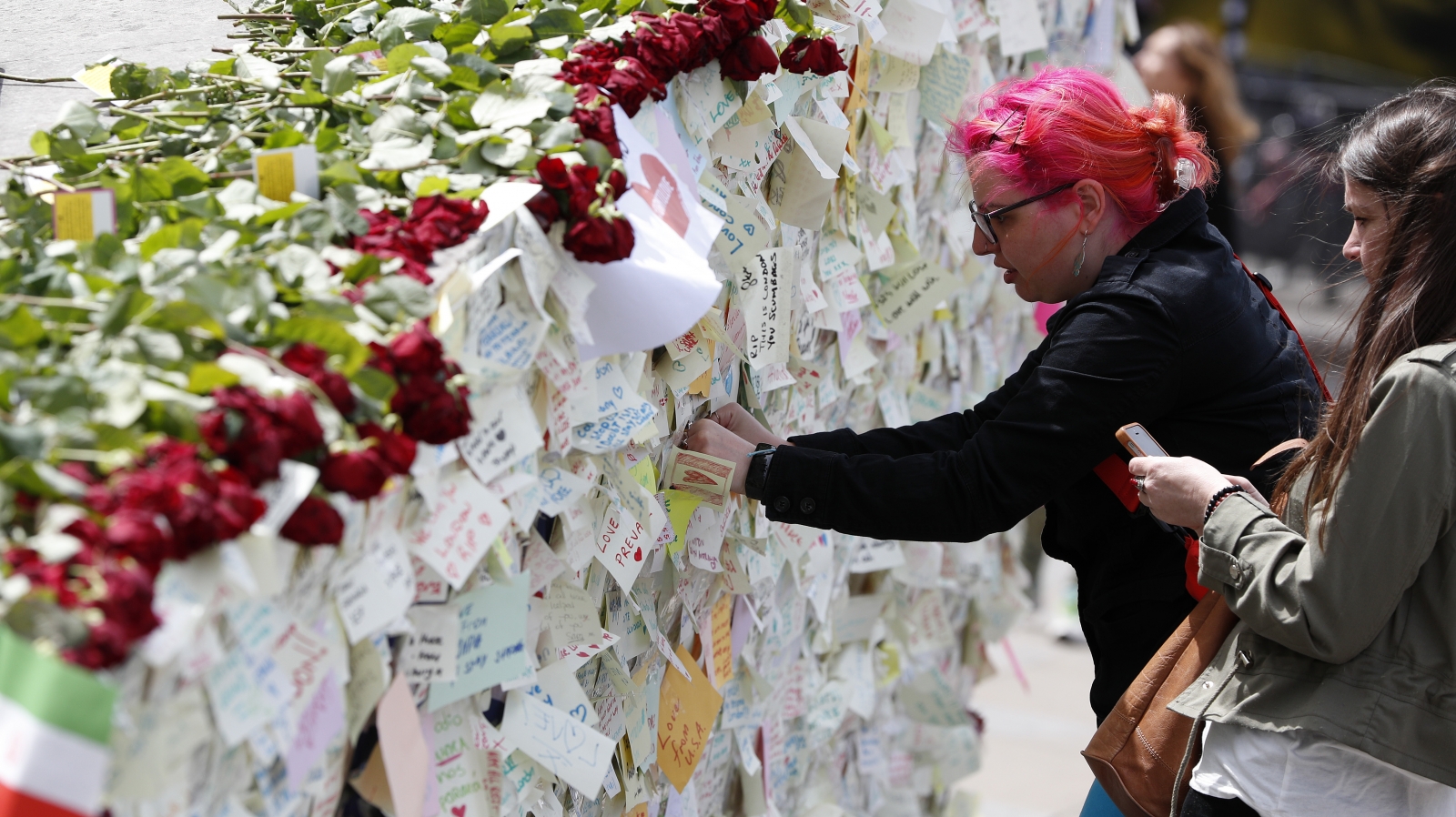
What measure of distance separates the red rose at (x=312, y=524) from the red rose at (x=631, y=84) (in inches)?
28.8

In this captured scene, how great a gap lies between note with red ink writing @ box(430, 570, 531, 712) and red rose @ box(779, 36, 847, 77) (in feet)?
3.12

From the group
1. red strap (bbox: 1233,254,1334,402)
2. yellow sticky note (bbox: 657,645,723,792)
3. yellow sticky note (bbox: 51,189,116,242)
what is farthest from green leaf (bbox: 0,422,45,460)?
red strap (bbox: 1233,254,1334,402)

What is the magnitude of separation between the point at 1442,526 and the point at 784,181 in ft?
3.87

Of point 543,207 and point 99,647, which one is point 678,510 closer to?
point 543,207

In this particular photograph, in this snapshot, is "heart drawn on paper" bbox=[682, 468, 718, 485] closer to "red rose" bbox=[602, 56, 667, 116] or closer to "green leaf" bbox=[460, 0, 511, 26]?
"red rose" bbox=[602, 56, 667, 116]

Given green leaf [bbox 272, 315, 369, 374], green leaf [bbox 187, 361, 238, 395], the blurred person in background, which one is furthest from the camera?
the blurred person in background

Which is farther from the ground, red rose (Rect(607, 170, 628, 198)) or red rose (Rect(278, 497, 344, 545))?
red rose (Rect(607, 170, 628, 198))

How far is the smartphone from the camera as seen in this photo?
172cm

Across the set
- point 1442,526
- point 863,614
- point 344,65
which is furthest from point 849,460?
point 863,614

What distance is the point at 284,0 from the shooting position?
7.09ft

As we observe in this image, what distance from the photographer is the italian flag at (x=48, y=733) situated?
0.92 m

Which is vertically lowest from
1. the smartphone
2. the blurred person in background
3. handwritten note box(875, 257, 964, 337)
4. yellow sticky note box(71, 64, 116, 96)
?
the blurred person in background

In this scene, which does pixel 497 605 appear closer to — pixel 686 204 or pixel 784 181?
pixel 686 204

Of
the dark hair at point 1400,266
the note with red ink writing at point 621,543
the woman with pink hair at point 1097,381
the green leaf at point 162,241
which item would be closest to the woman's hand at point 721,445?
the woman with pink hair at point 1097,381
